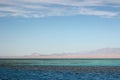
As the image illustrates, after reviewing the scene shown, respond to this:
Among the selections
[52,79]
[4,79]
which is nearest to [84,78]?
[52,79]

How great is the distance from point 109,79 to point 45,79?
34.4 feet

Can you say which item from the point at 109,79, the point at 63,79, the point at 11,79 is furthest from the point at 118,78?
the point at 11,79

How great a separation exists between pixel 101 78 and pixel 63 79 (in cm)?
663

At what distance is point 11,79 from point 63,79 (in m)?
8.34

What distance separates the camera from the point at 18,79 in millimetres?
50781

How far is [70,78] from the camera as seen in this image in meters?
52.6

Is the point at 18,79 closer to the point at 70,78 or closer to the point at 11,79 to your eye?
the point at 11,79

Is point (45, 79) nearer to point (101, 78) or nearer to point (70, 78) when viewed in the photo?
point (70, 78)

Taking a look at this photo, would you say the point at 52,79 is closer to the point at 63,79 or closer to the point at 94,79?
the point at 63,79

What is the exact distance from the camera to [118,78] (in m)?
52.8

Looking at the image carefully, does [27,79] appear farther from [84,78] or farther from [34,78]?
[84,78]

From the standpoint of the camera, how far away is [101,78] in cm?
5266

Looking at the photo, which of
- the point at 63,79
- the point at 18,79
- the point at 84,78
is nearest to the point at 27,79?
the point at 18,79

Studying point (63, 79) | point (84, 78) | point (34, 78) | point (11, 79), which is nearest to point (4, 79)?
point (11, 79)
